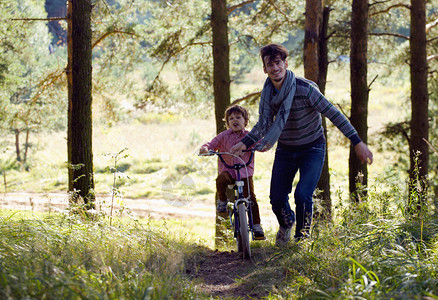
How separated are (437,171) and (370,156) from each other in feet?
40.7

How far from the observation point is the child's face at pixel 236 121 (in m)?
6.32

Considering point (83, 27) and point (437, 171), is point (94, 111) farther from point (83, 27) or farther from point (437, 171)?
point (437, 171)

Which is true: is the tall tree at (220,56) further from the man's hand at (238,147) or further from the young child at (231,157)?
the man's hand at (238,147)

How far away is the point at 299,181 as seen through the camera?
5.39m

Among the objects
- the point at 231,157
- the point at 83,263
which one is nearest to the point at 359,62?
the point at 231,157

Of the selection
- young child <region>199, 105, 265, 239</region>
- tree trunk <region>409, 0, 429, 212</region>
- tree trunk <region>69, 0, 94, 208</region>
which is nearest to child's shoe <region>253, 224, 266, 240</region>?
young child <region>199, 105, 265, 239</region>

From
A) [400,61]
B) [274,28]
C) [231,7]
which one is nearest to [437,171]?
[400,61]

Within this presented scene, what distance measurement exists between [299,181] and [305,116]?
0.72m

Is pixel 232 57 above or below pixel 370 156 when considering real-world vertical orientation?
above

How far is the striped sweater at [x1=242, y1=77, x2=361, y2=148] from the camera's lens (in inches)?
200

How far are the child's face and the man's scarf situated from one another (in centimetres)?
82

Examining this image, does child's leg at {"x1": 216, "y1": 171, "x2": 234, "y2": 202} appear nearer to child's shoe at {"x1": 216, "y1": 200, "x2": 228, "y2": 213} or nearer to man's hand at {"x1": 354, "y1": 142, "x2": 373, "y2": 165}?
child's shoe at {"x1": 216, "y1": 200, "x2": 228, "y2": 213}

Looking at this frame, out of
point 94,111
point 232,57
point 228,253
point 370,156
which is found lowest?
point 228,253

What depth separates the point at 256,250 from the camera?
20.3 feet
